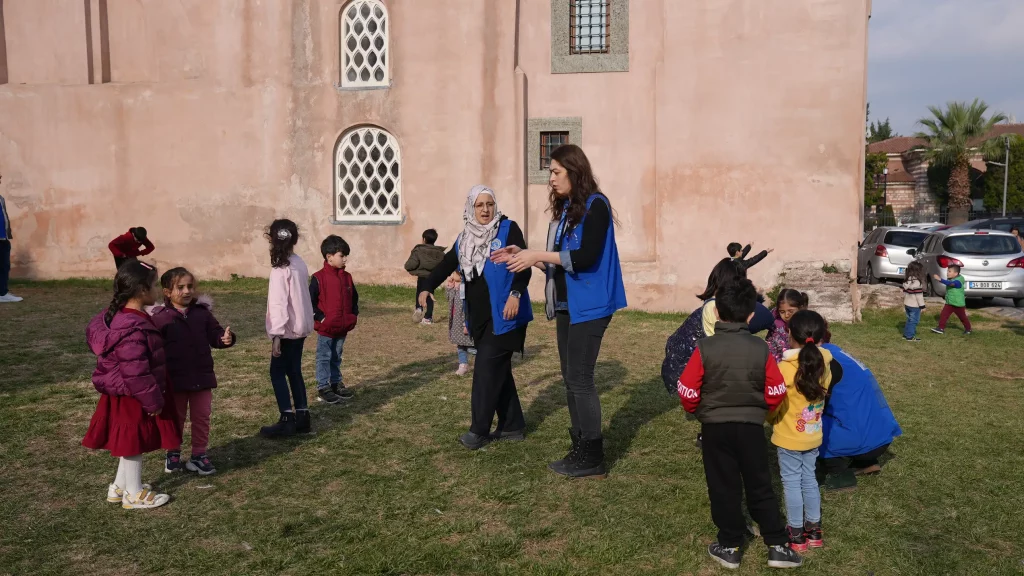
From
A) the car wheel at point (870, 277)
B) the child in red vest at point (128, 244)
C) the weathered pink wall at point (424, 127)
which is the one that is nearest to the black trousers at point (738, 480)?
the child in red vest at point (128, 244)

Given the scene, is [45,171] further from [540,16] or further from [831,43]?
[831,43]

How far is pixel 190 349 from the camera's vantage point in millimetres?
5008

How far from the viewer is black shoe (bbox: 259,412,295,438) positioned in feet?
19.7

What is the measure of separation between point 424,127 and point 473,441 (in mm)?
10432

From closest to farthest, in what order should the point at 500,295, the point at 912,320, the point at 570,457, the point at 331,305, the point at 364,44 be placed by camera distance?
the point at 570,457, the point at 500,295, the point at 331,305, the point at 912,320, the point at 364,44

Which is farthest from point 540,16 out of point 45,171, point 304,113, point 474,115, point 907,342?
point 45,171

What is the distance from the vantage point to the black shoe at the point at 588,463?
5.08m

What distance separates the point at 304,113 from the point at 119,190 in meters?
3.99

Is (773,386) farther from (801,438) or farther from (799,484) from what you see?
(799,484)

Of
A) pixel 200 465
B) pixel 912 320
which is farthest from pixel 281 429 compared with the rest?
pixel 912 320

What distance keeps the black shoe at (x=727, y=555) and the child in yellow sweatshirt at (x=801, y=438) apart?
358 mm

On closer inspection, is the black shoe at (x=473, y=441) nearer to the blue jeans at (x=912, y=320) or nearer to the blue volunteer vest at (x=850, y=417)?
the blue volunteer vest at (x=850, y=417)

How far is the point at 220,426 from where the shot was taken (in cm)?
627

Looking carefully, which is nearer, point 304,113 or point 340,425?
point 340,425
